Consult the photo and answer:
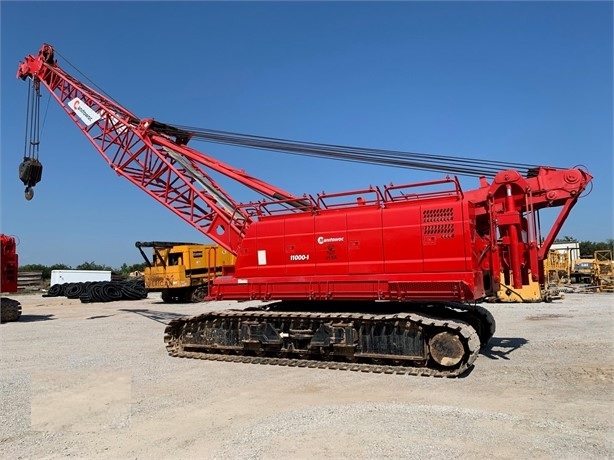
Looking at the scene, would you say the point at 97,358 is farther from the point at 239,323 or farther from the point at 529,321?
the point at 529,321

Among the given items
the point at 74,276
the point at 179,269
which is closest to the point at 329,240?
the point at 179,269

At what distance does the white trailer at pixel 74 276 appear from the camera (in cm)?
4231

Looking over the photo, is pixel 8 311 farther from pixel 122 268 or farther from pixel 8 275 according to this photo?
pixel 122 268

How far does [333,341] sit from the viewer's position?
888 centimetres

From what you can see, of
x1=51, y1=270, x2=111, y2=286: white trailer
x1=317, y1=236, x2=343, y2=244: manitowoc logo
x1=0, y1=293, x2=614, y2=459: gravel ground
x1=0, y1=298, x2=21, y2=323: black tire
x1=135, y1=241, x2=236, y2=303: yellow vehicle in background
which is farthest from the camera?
x1=51, y1=270, x2=111, y2=286: white trailer

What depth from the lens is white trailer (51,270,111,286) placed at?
42312mm

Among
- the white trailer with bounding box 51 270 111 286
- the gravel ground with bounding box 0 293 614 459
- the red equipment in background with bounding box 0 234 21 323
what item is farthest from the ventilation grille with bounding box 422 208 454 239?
the white trailer with bounding box 51 270 111 286

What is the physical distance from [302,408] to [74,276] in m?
42.2

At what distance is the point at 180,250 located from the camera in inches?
A: 1005

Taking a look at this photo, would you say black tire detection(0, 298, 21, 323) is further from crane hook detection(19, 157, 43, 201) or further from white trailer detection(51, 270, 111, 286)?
white trailer detection(51, 270, 111, 286)

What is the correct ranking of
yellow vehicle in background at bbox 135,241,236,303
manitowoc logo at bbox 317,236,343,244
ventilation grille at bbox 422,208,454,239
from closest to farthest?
1. ventilation grille at bbox 422,208,454,239
2. manitowoc logo at bbox 317,236,343,244
3. yellow vehicle in background at bbox 135,241,236,303

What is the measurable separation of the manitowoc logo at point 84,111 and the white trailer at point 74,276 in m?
28.7

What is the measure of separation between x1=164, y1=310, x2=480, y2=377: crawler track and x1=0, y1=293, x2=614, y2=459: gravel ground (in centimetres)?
37

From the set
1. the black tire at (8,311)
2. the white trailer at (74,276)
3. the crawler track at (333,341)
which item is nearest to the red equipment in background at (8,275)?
the black tire at (8,311)
